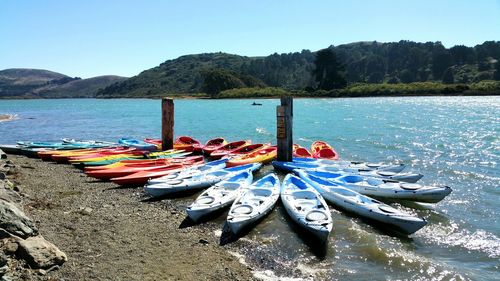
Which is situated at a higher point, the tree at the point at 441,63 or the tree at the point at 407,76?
the tree at the point at 441,63

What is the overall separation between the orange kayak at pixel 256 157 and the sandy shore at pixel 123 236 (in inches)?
174

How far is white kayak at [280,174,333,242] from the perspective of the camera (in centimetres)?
894

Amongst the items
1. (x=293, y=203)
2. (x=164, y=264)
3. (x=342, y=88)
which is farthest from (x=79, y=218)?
(x=342, y=88)

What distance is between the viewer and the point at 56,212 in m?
10.0

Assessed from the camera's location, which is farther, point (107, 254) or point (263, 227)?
point (263, 227)

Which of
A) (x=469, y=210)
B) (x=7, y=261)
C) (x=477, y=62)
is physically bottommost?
(x=469, y=210)

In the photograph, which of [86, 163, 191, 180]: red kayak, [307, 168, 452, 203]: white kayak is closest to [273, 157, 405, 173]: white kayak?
[307, 168, 452, 203]: white kayak

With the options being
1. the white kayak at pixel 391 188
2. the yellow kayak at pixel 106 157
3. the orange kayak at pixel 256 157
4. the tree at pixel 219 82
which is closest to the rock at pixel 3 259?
the white kayak at pixel 391 188

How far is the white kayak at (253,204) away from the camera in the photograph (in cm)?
937

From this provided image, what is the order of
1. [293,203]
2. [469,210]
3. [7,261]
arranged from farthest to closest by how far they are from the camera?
[469,210]
[293,203]
[7,261]

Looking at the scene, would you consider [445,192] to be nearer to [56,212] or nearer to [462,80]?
[56,212]

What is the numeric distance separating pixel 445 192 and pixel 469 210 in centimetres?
151

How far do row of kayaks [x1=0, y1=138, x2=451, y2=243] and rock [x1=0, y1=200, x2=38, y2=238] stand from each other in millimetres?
3780

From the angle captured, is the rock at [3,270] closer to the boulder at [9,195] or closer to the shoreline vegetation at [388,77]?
the boulder at [9,195]
